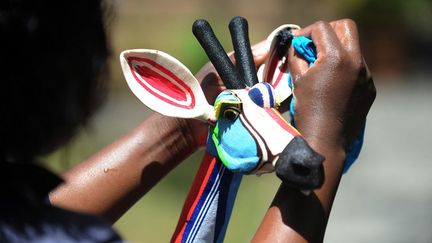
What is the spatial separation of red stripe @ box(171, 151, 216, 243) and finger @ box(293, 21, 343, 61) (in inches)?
11.1

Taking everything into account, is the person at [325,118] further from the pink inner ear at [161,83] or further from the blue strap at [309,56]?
the pink inner ear at [161,83]

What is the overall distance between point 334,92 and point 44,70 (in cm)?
53

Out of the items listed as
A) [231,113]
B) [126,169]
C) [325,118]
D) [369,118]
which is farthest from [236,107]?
[369,118]

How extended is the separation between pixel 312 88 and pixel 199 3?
8.23 m

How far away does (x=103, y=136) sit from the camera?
686 centimetres

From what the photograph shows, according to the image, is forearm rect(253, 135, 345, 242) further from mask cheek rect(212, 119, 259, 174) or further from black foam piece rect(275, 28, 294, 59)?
black foam piece rect(275, 28, 294, 59)

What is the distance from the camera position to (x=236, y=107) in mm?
1457

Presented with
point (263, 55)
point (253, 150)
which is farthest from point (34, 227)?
point (263, 55)

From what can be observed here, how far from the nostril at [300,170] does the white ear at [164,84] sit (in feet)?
0.74

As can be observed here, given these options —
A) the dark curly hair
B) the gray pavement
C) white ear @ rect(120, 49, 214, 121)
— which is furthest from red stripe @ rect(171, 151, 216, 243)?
the gray pavement

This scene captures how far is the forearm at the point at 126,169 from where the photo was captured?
5.46 ft

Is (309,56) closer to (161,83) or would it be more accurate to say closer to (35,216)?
(161,83)

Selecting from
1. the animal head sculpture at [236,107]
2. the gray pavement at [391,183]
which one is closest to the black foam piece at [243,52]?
the animal head sculpture at [236,107]

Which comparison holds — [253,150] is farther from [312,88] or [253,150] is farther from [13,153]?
[13,153]
